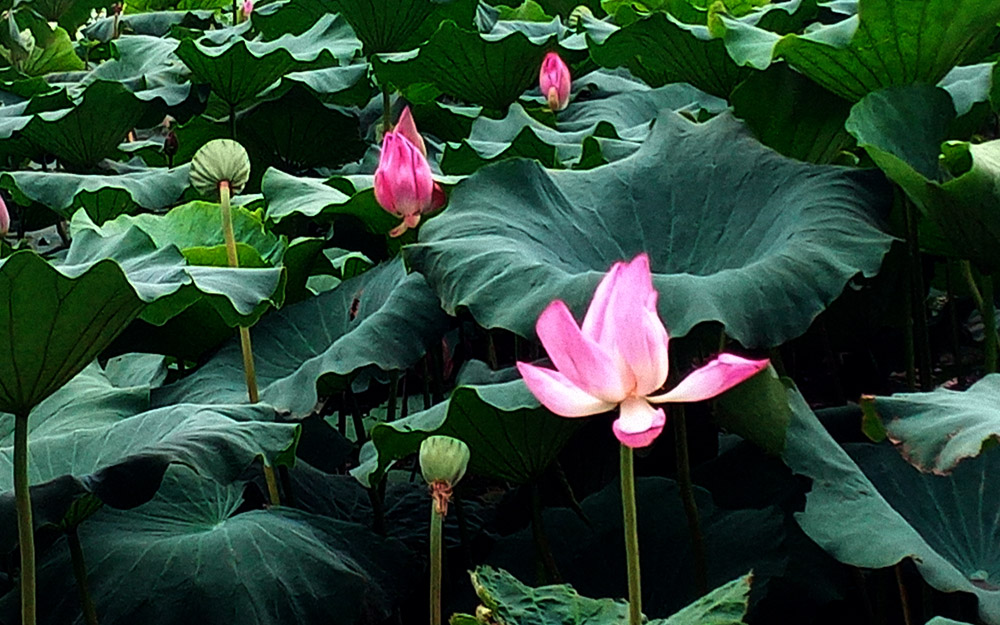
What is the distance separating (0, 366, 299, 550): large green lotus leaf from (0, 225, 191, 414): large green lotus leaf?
0.08 metres

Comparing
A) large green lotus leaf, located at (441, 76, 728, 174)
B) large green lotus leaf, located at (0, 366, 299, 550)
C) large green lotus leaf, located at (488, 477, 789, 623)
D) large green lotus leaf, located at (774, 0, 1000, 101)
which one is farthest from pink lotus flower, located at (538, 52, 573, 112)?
large green lotus leaf, located at (0, 366, 299, 550)

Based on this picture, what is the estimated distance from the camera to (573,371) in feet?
1.91

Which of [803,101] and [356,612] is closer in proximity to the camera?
[356,612]

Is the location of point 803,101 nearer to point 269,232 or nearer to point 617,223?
point 617,223

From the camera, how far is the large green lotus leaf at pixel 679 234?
0.93m

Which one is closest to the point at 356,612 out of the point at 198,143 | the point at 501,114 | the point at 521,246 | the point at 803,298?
the point at 521,246

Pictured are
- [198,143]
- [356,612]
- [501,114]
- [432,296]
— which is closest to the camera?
[356,612]

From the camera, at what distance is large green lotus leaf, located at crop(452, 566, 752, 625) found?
0.76m

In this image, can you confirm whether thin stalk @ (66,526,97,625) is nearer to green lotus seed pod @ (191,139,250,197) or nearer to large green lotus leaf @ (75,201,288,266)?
green lotus seed pod @ (191,139,250,197)

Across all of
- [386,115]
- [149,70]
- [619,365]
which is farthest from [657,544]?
[149,70]

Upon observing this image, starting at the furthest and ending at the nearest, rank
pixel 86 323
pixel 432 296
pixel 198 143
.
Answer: pixel 198 143 < pixel 432 296 < pixel 86 323

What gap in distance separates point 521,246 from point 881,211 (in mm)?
329

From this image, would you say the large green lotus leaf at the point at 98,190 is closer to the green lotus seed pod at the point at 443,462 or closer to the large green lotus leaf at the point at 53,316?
the large green lotus leaf at the point at 53,316

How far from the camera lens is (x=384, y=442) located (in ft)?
3.08
